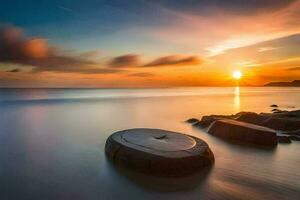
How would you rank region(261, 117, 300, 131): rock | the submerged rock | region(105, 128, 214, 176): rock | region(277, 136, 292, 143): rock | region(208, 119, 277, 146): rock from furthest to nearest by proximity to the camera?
the submerged rock
region(261, 117, 300, 131): rock
region(277, 136, 292, 143): rock
region(208, 119, 277, 146): rock
region(105, 128, 214, 176): rock

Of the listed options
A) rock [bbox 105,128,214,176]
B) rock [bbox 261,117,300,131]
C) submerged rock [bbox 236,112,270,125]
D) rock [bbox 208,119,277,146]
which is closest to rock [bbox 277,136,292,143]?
rock [bbox 208,119,277,146]

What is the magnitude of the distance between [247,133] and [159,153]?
24.1ft

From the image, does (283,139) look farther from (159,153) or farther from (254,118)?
(159,153)

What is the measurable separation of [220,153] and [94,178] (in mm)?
6774

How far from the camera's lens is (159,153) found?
10.2 m

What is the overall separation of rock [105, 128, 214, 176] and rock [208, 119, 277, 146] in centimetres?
451

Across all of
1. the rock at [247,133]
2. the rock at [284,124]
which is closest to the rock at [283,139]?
the rock at [247,133]

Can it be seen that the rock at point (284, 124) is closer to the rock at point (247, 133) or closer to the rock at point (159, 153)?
the rock at point (247, 133)

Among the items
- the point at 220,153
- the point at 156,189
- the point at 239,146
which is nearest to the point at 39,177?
the point at 156,189

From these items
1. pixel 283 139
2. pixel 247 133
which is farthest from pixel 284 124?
pixel 247 133

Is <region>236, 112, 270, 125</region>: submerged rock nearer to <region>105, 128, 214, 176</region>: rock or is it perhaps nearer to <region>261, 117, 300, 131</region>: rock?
<region>261, 117, 300, 131</region>: rock

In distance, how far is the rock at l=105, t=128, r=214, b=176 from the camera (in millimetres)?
9977

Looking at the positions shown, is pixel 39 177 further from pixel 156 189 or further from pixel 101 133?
pixel 101 133

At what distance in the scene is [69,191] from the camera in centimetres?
901
